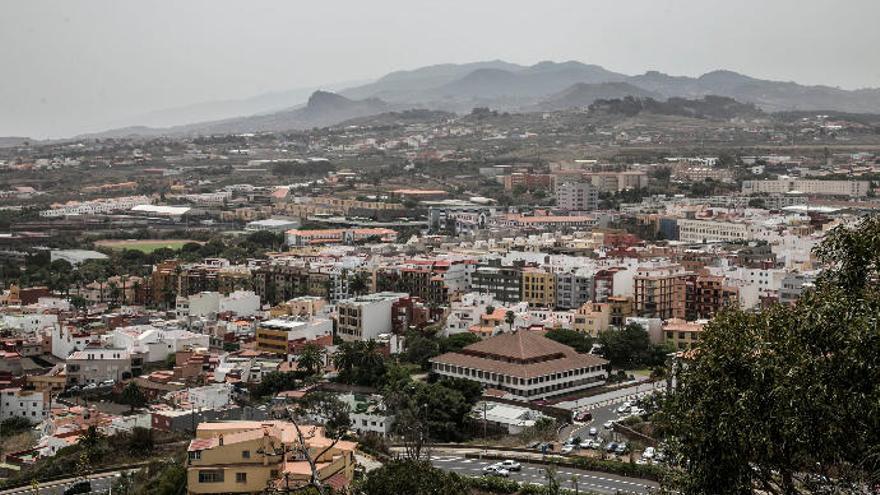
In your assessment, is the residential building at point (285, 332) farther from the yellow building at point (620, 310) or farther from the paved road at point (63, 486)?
the paved road at point (63, 486)

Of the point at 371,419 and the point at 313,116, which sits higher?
the point at 313,116

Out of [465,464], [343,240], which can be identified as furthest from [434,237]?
[465,464]

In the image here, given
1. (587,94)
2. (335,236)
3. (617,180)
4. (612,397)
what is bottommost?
(612,397)

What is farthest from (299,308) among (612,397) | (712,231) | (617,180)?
(617,180)

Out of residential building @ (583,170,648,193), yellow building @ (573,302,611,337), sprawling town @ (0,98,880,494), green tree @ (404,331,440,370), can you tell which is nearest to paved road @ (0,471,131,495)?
sprawling town @ (0,98,880,494)

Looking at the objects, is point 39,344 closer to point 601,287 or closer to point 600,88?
point 601,287

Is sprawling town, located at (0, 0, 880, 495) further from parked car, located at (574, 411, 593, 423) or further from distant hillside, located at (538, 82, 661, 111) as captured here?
distant hillside, located at (538, 82, 661, 111)

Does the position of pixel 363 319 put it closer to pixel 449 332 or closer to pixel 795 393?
pixel 449 332
